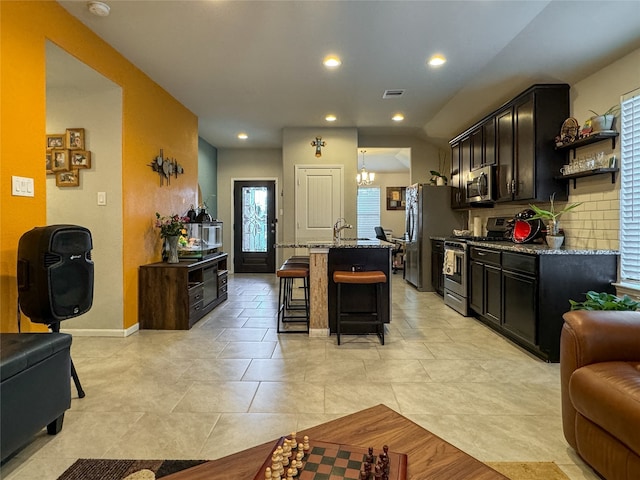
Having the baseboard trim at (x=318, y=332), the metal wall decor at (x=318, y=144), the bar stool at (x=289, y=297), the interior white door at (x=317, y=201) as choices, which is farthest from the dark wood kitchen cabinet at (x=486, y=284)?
the metal wall decor at (x=318, y=144)

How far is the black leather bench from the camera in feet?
5.11

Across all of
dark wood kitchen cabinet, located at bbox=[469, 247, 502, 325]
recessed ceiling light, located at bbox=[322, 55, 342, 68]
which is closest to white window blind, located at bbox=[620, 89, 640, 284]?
dark wood kitchen cabinet, located at bbox=[469, 247, 502, 325]

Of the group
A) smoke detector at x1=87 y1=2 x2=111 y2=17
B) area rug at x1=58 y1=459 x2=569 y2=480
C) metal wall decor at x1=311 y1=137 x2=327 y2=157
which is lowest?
area rug at x1=58 y1=459 x2=569 y2=480

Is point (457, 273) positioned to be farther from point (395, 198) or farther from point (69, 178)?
point (395, 198)

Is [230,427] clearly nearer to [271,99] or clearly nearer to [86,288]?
[86,288]

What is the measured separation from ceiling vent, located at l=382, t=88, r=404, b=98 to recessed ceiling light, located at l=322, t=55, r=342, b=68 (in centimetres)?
107

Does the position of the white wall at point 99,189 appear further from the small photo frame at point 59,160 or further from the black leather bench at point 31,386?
the black leather bench at point 31,386

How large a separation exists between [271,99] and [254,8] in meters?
2.08

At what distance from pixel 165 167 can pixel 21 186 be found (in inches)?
85.7

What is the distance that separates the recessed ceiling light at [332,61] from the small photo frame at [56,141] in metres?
2.75

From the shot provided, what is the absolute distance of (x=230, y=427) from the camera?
200 cm

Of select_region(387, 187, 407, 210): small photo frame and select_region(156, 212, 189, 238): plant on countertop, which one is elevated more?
select_region(387, 187, 407, 210): small photo frame

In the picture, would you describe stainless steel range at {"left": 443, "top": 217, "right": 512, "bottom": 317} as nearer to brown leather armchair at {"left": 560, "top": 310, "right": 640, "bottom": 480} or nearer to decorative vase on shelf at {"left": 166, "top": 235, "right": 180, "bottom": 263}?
brown leather armchair at {"left": 560, "top": 310, "right": 640, "bottom": 480}

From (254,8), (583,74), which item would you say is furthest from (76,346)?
(583,74)
